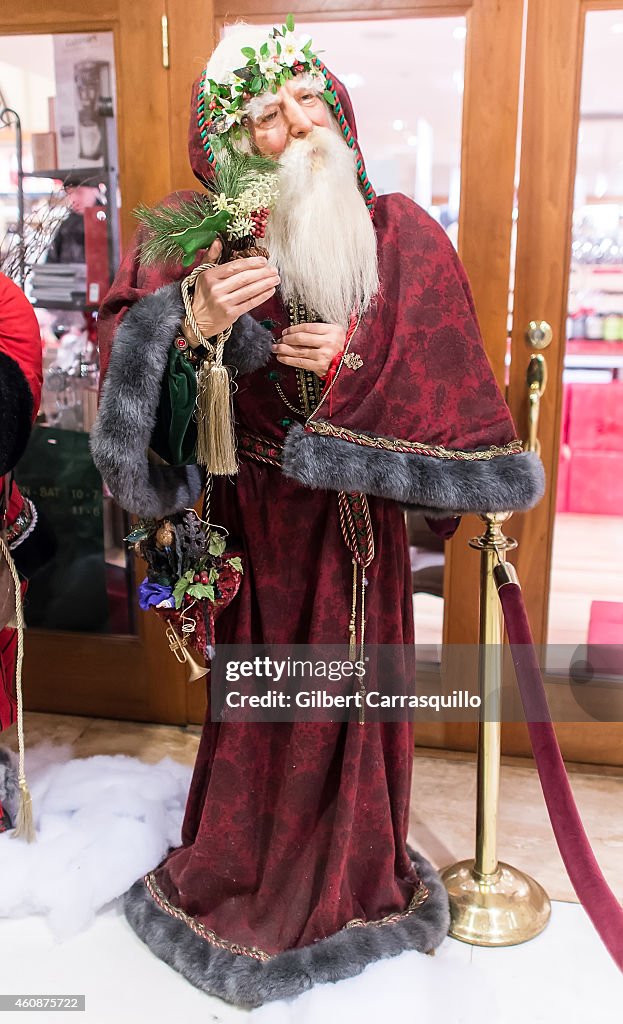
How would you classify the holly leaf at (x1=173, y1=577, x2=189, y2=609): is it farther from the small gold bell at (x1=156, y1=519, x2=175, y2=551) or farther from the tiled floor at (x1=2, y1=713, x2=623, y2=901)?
the tiled floor at (x1=2, y1=713, x2=623, y2=901)

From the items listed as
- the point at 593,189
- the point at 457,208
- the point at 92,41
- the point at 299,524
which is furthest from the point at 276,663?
the point at 92,41

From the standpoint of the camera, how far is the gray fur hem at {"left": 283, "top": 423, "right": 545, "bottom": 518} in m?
1.58

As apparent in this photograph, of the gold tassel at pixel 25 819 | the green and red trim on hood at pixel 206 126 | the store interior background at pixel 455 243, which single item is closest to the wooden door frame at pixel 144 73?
the store interior background at pixel 455 243

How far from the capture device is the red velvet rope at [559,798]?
53.3 inches

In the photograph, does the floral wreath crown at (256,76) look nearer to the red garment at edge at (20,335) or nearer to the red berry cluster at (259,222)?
the red berry cluster at (259,222)

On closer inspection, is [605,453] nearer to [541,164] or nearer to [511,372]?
[511,372]

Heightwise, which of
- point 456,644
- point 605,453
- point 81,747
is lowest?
point 81,747

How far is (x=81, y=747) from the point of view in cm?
269

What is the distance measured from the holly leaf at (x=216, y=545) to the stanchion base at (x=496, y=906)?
3.11 feet

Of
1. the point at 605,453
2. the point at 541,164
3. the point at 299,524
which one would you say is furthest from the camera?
the point at 605,453

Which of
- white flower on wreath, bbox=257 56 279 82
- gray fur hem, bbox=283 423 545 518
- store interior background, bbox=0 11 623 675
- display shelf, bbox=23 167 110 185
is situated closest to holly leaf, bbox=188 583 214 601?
gray fur hem, bbox=283 423 545 518

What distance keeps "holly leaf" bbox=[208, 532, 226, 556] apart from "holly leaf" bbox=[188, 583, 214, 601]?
2.7 inches

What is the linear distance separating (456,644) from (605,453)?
68cm

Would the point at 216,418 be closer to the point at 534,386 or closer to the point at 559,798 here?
the point at 559,798
